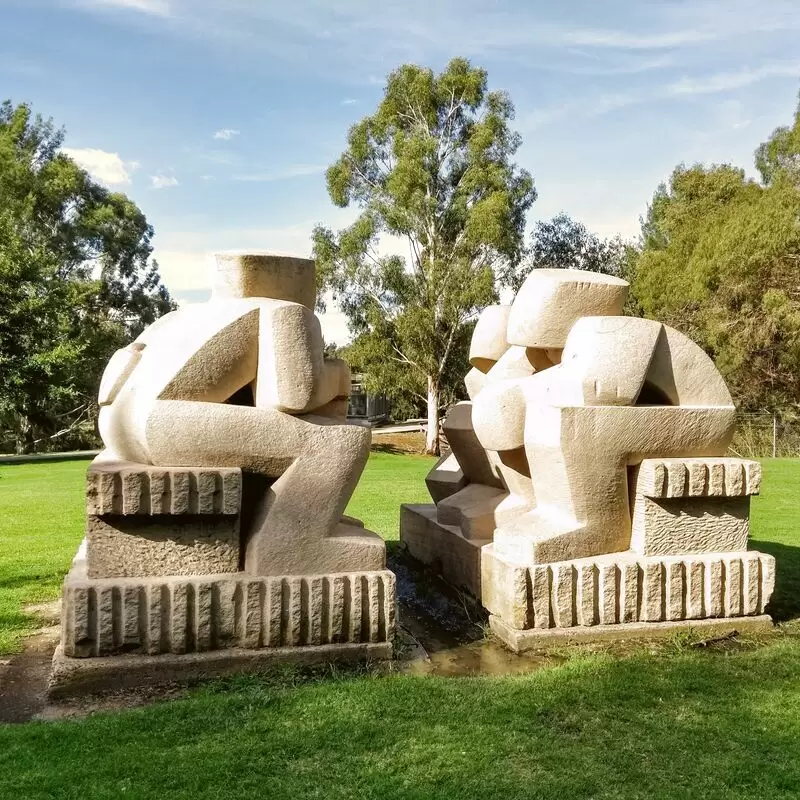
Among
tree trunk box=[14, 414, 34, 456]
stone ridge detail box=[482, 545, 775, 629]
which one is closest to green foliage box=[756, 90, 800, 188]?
stone ridge detail box=[482, 545, 775, 629]

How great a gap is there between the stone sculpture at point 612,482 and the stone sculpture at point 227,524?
0.81m

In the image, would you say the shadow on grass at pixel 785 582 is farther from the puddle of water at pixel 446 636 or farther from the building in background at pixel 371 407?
the building in background at pixel 371 407

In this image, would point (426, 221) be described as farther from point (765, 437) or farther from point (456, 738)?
point (456, 738)

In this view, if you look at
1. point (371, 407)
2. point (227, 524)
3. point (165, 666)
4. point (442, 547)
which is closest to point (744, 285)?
point (371, 407)

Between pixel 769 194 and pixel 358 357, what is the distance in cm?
1019

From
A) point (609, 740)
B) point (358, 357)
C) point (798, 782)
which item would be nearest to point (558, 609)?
point (609, 740)

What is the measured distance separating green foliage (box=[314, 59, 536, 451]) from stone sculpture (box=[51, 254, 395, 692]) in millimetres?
14837

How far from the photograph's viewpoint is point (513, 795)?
7.30 ft

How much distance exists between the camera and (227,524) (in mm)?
3398

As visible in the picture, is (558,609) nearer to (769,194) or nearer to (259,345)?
(259,345)

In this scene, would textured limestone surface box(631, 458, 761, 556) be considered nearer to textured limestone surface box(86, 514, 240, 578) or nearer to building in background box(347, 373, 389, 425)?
textured limestone surface box(86, 514, 240, 578)

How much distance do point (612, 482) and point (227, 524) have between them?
71.5 inches

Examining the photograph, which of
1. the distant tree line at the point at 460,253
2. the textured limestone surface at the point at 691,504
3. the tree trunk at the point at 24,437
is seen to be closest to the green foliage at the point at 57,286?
the tree trunk at the point at 24,437

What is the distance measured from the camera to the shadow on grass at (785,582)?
4.39 metres
